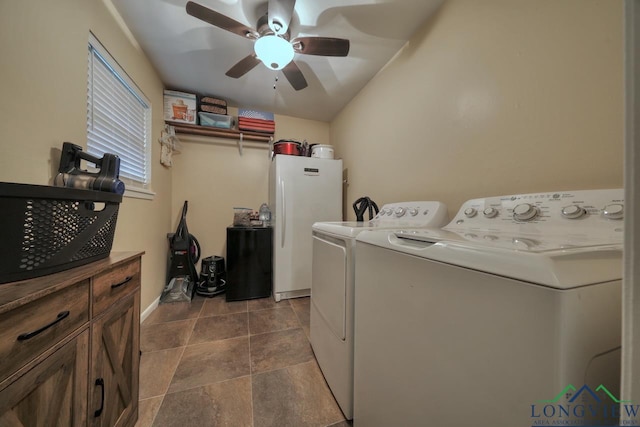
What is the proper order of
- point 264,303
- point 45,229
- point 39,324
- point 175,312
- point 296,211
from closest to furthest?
point 39,324 < point 45,229 < point 175,312 < point 264,303 < point 296,211

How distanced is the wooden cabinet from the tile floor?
0.24 m

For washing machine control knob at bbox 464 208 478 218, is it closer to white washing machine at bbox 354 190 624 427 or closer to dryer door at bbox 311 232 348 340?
white washing machine at bbox 354 190 624 427

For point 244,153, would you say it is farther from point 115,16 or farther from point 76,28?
point 76,28

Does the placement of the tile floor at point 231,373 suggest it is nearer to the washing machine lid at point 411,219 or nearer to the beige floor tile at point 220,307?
the beige floor tile at point 220,307

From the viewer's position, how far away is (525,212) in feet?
2.60

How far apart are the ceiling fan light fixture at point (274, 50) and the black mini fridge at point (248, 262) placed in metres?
1.59

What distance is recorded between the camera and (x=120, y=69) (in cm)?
152

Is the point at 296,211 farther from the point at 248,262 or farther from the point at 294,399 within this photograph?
the point at 294,399

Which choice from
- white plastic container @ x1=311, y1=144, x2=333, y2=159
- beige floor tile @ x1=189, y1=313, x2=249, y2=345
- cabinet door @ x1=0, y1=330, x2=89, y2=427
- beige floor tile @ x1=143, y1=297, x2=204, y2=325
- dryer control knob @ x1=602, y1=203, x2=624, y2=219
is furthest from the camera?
white plastic container @ x1=311, y1=144, x2=333, y2=159

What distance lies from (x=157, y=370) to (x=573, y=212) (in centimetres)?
216

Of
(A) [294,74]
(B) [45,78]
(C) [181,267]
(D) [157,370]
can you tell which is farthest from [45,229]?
(C) [181,267]

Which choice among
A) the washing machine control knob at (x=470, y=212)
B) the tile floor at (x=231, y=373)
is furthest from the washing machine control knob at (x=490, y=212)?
the tile floor at (x=231, y=373)

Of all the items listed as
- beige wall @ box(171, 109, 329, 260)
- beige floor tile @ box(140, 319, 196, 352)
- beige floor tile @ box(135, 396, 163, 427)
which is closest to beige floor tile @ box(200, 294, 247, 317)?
beige floor tile @ box(140, 319, 196, 352)

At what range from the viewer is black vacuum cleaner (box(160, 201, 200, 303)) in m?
2.19
